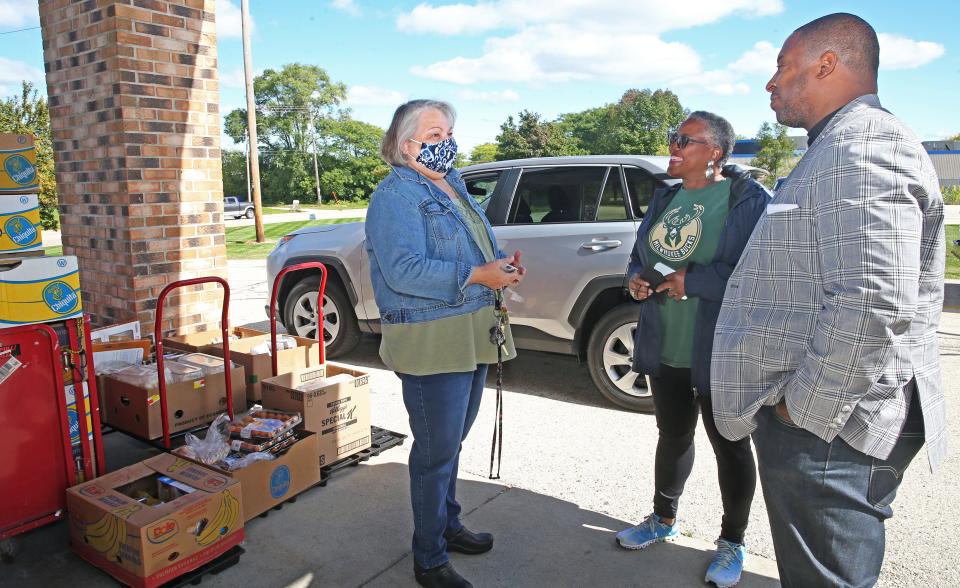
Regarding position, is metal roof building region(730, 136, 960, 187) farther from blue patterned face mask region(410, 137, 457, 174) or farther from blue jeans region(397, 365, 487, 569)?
blue jeans region(397, 365, 487, 569)

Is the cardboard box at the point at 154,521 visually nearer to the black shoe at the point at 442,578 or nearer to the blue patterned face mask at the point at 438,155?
the black shoe at the point at 442,578

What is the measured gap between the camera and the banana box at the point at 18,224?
9.96ft

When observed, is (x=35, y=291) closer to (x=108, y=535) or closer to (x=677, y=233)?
(x=108, y=535)

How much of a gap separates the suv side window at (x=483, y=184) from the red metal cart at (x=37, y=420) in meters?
3.39

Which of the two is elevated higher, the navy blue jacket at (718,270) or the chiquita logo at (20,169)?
the chiquita logo at (20,169)

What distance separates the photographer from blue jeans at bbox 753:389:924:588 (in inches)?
65.1

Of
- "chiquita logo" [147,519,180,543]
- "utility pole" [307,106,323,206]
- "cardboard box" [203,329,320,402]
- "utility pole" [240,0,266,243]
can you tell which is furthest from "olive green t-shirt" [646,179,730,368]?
"utility pole" [307,106,323,206]

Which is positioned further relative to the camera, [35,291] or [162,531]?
[35,291]

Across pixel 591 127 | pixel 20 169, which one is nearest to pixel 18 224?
pixel 20 169

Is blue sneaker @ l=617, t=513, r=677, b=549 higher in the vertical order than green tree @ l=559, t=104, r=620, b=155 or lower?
lower

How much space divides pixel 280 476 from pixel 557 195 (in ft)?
10.1

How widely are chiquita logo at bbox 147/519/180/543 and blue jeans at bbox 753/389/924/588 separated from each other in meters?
2.27

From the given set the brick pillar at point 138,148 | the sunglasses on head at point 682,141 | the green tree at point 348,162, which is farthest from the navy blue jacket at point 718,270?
the green tree at point 348,162

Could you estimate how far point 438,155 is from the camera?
2.55 meters
